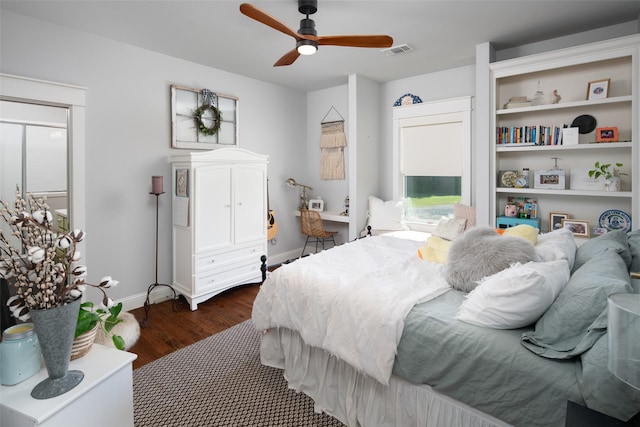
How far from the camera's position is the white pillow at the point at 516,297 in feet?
4.73

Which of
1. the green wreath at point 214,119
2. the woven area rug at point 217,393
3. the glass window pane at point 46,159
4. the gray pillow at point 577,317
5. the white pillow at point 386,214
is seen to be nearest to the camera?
the gray pillow at point 577,317

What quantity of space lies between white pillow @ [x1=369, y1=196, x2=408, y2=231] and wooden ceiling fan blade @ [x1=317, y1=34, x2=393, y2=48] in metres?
2.37

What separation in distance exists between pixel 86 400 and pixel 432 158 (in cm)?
425

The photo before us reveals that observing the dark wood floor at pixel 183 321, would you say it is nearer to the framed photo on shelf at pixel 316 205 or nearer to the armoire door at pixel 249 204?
the armoire door at pixel 249 204

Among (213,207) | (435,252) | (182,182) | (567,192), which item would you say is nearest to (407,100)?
(567,192)

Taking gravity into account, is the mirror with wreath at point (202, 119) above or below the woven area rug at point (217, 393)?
above

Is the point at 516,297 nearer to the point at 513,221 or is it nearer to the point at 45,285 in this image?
the point at 45,285

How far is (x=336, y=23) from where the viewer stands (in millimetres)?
2967

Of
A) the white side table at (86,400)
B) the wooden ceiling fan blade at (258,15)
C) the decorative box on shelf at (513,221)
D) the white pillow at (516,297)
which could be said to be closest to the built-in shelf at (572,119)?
the decorative box on shelf at (513,221)

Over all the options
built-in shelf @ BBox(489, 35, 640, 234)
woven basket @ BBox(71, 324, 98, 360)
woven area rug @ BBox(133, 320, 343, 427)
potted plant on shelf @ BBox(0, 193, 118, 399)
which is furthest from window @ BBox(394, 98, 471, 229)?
potted plant on shelf @ BBox(0, 193, 118, 399)

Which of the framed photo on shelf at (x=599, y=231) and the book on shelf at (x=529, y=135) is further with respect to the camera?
the book on shelf at (x=529, y=135)

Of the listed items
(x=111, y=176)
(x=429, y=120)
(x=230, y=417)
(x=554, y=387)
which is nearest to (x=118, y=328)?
(x=230, y=417)

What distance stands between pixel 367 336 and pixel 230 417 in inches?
38.1

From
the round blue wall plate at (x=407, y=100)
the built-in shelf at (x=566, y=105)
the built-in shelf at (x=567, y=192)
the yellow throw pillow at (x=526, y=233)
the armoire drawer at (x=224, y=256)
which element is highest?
the round blue wall plate at (x=407, y=100)
